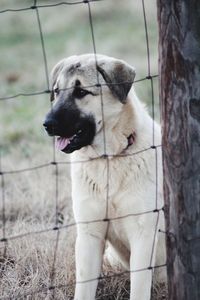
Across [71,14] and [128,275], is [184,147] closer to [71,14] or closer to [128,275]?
[128,275]

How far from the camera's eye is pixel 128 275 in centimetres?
467

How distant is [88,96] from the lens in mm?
4426

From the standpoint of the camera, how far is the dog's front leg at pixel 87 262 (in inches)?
172

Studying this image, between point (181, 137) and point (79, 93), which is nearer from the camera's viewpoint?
point (181, 137)

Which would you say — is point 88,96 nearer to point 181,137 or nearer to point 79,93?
point 79,93

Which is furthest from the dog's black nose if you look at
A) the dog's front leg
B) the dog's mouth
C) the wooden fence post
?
the wooden fence post

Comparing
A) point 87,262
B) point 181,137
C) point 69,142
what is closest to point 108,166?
point 69,142

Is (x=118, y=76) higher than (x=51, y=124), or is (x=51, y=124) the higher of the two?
(x=118, y=76)

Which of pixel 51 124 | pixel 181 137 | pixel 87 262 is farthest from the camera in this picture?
pixel 87 262

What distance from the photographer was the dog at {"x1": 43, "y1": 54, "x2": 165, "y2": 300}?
4297 millimetres

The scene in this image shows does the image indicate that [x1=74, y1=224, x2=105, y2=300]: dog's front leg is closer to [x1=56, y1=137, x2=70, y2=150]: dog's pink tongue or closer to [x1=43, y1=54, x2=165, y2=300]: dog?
[x1=43, y1=54, x2=165, y2=300]: dog

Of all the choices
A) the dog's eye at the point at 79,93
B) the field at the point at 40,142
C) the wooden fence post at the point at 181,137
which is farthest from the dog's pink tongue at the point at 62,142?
the wooden fence post at the point at 181,137

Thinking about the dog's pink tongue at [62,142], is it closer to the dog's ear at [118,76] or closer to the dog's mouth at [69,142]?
the dog's mouth at [69,142]

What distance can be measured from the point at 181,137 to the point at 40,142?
4.14 meters
